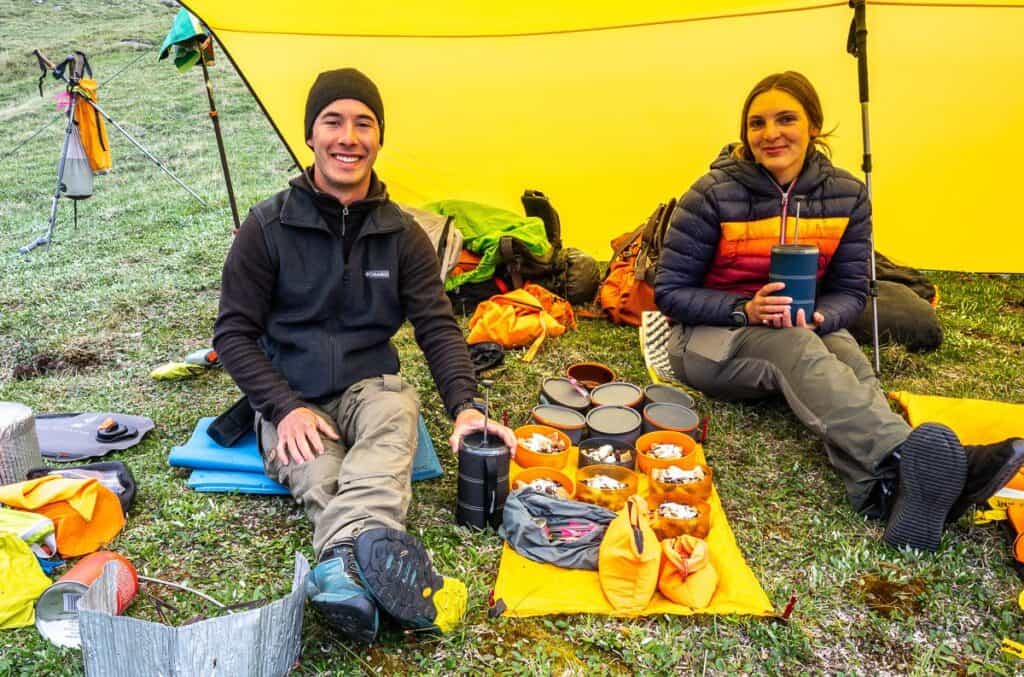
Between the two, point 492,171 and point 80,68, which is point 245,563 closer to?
point 492,171

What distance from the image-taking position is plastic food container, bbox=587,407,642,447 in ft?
9.98

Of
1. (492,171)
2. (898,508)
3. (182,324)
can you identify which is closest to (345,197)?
(898,508)

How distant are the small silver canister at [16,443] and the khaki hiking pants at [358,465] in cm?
78

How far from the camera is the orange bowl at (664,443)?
9.12 ft

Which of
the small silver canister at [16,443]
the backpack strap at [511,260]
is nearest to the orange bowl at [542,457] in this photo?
the small silver canister at [16,443]

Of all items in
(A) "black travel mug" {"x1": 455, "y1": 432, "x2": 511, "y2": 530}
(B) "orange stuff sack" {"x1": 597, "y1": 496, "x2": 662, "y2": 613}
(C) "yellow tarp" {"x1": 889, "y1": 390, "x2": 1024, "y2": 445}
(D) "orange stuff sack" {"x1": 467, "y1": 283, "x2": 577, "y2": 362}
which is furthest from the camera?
(D) "orange stuff sack" {"x1": 467, "y1": 283, "x2": 577, "y2": 362}

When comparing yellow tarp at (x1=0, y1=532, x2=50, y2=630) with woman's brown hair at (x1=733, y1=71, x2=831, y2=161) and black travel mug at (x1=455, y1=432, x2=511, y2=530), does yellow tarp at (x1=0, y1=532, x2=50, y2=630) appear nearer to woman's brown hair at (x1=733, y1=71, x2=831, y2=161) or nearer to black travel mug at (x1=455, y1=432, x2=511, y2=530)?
black travel mug at (x1=455, y1=432, x2=511, y2=530)

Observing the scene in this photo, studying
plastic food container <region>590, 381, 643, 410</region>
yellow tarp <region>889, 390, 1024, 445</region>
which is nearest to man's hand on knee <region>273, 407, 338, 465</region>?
plastic food container <region>590, 381, 643, 410</region>

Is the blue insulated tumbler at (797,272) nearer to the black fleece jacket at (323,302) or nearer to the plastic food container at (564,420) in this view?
the plastic food container at (564,420)

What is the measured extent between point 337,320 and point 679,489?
1.36 m

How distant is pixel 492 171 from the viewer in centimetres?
596

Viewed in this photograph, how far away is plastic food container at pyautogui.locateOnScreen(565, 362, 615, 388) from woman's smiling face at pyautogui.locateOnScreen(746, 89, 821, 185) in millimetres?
1191

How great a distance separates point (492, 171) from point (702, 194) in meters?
2.85

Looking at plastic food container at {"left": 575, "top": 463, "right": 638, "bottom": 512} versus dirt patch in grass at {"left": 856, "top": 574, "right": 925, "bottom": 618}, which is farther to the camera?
plastic food container at {"left": 575, "top": 463, "right": 638, "bottom": 512}
